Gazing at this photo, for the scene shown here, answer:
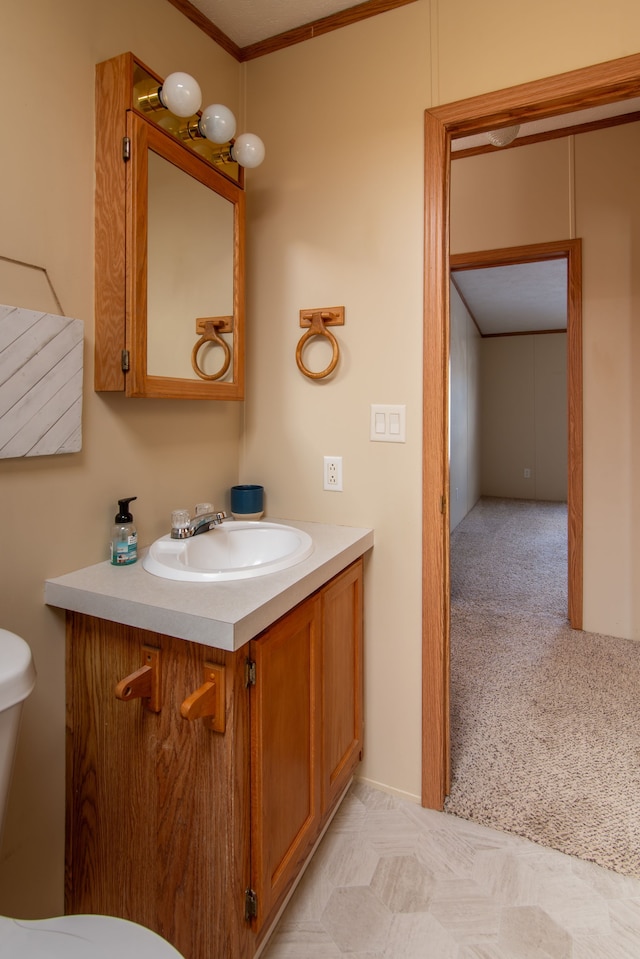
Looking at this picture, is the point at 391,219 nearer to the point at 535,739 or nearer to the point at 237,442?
the point at 237,442

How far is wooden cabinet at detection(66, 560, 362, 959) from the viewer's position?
106 cm

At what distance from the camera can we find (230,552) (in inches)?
63.7

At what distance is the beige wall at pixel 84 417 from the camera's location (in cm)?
115

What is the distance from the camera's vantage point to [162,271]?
1.39 meters

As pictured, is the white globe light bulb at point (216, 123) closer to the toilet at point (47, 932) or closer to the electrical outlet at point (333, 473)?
the electrical outlet at point (333, 473)

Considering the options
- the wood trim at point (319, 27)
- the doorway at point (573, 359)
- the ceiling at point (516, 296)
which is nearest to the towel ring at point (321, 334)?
the wood trim at point (319, 27)

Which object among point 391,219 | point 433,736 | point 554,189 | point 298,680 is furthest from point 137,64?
point 554,189

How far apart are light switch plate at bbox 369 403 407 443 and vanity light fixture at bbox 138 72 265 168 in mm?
818

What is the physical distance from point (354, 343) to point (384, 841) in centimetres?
149

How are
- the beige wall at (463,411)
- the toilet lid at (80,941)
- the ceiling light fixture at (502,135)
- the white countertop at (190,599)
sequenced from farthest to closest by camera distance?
the beige wall at (463,411) → the ceiling light fixture at (502,135) → the white countertop at (190,599) → the toilet lid at (80,941)

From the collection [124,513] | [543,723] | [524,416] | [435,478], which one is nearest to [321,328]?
[435,478]

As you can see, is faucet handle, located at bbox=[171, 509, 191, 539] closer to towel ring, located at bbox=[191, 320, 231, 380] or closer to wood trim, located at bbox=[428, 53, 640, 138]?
towel ring, located at bbox=[191, 320, 231, 380]

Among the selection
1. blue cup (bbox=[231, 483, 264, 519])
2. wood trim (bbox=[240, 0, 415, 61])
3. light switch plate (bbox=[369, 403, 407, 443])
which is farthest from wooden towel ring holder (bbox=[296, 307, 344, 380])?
wood trim (bbox=[240, 0, 415, 61])

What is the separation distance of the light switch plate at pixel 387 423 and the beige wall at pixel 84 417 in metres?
0.70
